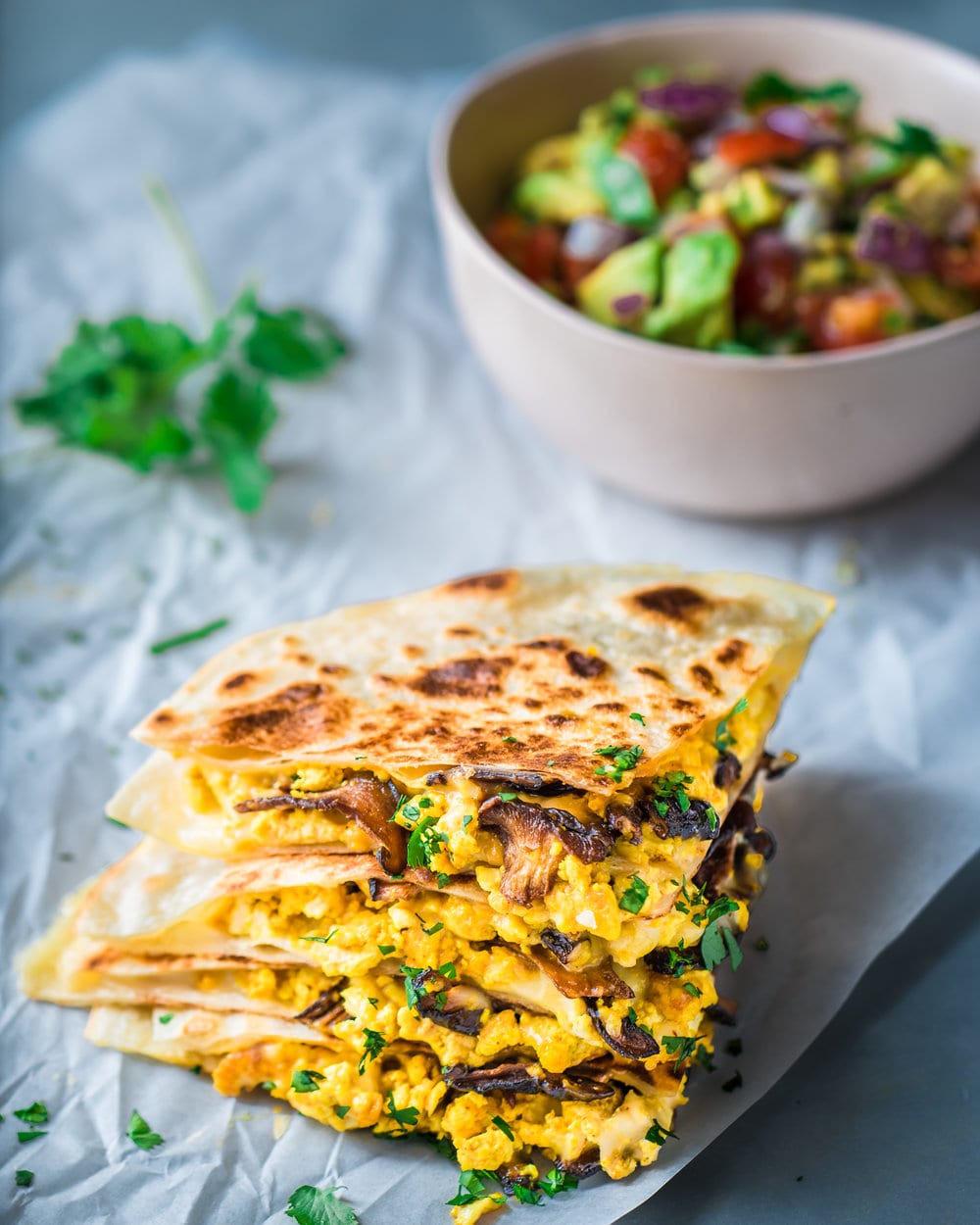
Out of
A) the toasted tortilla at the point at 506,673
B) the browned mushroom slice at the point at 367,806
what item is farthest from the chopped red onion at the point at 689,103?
the browned mushroom slice at the point at 367,806

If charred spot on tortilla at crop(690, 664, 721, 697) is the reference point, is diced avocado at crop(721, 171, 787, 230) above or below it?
above

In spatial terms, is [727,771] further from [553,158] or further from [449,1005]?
[553,158]

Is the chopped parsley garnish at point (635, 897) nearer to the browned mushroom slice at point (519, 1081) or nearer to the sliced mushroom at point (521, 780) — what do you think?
the sliced mushroom at point (521, 780)

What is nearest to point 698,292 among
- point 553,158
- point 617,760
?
point 553,158

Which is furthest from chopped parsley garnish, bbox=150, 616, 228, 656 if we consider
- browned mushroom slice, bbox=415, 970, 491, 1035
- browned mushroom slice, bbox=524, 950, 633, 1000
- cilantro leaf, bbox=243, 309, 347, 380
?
browned mushroom slice, bbox=524, 950, 633, 1000

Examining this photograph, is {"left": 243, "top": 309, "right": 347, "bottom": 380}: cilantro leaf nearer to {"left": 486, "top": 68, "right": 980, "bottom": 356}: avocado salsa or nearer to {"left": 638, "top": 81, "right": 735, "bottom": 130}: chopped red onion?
{"left": 486, "top": 68, "right": 980, "bottom": 356}: avocado salsa

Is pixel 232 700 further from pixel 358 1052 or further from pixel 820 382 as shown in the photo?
pixel 820 382
